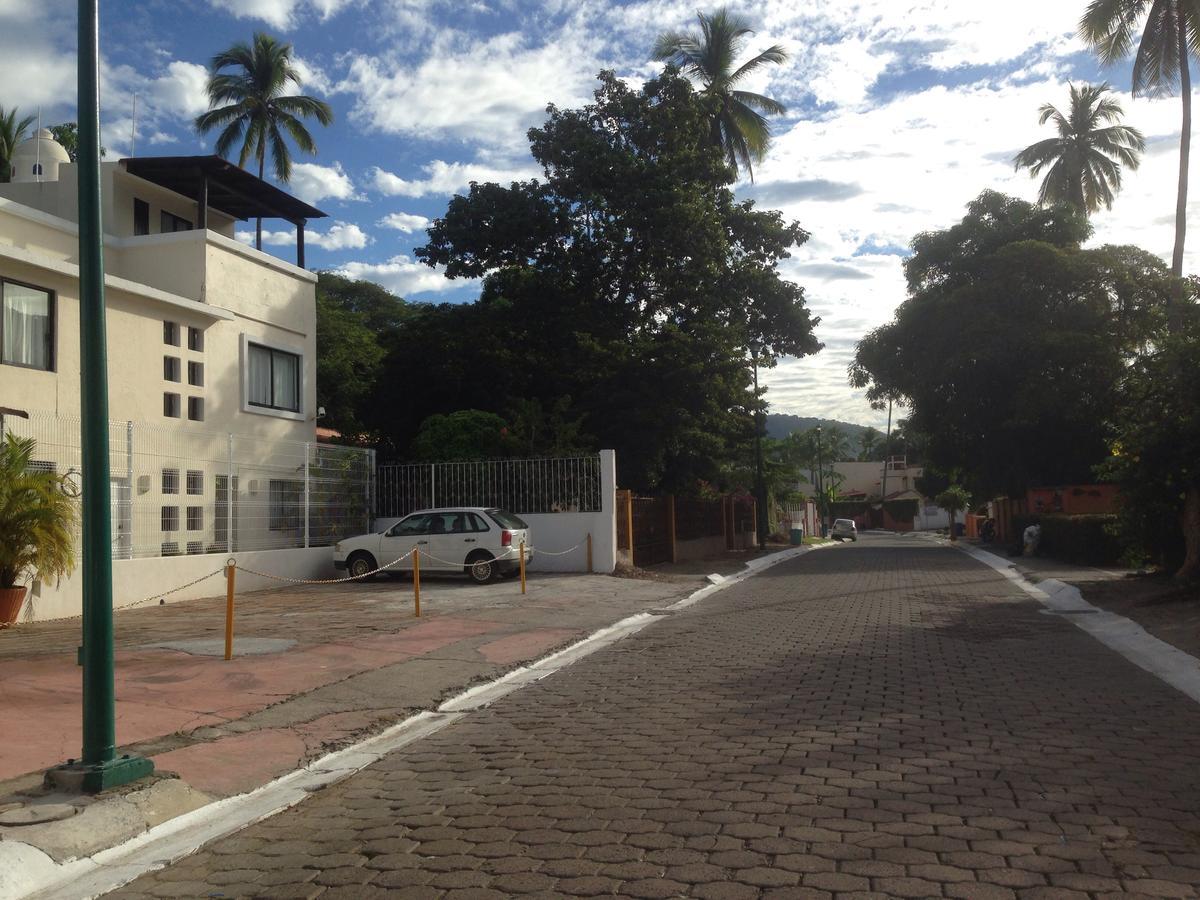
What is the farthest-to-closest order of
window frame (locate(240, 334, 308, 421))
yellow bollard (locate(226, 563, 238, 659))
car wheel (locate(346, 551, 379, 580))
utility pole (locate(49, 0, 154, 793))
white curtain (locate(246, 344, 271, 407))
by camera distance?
white curtain (locate(246, 344, 271, 407))
window frame (locate(240, 334, 308, 421))
car wheel (locate(346, 551, 379, 580))
yellow bollard (locate(226, 563, 238, 659))
utility pole (locate(49, 0, 154, 793))

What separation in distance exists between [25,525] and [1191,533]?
1683cm

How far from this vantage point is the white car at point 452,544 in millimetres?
20328

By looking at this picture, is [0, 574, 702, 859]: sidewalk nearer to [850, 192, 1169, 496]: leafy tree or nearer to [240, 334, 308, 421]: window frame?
[240, 334, 308, 421]: window frame

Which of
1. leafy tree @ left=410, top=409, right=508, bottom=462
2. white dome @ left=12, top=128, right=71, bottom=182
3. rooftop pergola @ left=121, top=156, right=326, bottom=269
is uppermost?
white dome @ left=12, top=128, right=71, bottom=182

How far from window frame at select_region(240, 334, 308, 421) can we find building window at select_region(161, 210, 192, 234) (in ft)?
12.1

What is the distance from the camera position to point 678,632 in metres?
13.8

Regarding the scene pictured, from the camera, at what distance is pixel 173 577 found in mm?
17359

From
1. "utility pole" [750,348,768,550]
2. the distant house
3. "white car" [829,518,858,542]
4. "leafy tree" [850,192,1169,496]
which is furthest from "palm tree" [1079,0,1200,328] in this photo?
the distant house

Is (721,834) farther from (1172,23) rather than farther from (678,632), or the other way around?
(1172,23)

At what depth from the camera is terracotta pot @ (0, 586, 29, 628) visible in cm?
1362

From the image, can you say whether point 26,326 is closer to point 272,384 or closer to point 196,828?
point 272,384

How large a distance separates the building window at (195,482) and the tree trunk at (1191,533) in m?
16.2

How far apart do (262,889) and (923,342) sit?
36601 millimetres

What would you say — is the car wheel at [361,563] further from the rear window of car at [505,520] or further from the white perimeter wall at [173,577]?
the rear window of car at [505,520]
